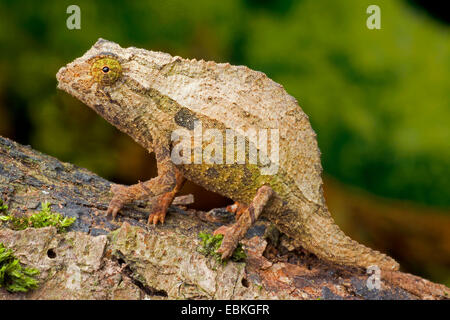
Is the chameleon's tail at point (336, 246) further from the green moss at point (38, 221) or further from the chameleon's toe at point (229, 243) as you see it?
the green moss at point (38, 221)

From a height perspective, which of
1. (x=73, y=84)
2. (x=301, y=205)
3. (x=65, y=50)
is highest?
(x=65, y=50)

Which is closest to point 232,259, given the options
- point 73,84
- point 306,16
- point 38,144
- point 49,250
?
point 49,250

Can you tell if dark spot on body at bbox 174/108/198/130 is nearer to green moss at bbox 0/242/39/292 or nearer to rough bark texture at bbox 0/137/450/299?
rough bark texture at bbox 0/137/450/299

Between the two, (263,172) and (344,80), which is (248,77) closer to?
(263,172)

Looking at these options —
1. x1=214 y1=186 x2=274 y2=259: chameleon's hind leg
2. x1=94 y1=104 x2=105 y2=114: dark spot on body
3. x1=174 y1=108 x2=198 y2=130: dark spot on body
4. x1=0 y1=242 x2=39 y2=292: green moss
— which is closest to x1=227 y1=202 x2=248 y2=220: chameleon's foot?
x1=214 y1=186 x2=274 y2=259: chameleon's hind leg

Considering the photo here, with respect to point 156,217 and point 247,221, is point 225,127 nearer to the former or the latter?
point 247,221

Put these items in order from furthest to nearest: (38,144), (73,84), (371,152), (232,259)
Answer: (371,152) < (38,144) < (73,84) < (232,259)
